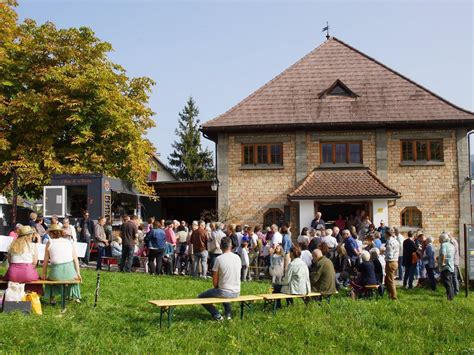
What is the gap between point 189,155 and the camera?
62156mm

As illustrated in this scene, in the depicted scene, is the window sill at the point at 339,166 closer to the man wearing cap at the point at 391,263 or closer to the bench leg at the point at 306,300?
the man wearing cap at the point at 391,263

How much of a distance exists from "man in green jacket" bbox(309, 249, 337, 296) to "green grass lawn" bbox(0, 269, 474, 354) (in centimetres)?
37

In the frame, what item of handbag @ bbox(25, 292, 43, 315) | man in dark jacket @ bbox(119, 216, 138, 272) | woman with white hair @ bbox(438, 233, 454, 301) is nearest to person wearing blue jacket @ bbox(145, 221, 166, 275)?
man in dark jacket @ bbox(119, 216, 138, 272)

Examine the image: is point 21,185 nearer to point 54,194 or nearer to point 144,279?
point 54,194

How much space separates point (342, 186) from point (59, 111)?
12.3 metres

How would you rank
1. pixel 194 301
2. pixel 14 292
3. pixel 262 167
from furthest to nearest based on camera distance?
pixel 262 167, pixel 14 292, pixel 194 301

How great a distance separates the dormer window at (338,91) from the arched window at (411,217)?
555 cm

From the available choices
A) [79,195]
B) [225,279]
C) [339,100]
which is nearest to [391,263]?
[225,279]

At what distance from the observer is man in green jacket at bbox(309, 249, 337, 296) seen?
11523mm

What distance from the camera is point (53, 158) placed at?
24406mm

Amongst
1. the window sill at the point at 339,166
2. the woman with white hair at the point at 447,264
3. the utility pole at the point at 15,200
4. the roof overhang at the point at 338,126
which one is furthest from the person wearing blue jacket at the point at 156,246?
the window sill at the point at 339,166

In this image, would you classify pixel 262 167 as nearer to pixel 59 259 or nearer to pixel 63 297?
pixel 59 259

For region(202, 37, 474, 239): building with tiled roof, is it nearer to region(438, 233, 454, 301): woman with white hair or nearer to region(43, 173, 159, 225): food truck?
region(43, 173, 159, 225): food truck

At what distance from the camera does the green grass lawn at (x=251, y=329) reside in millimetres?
8312
